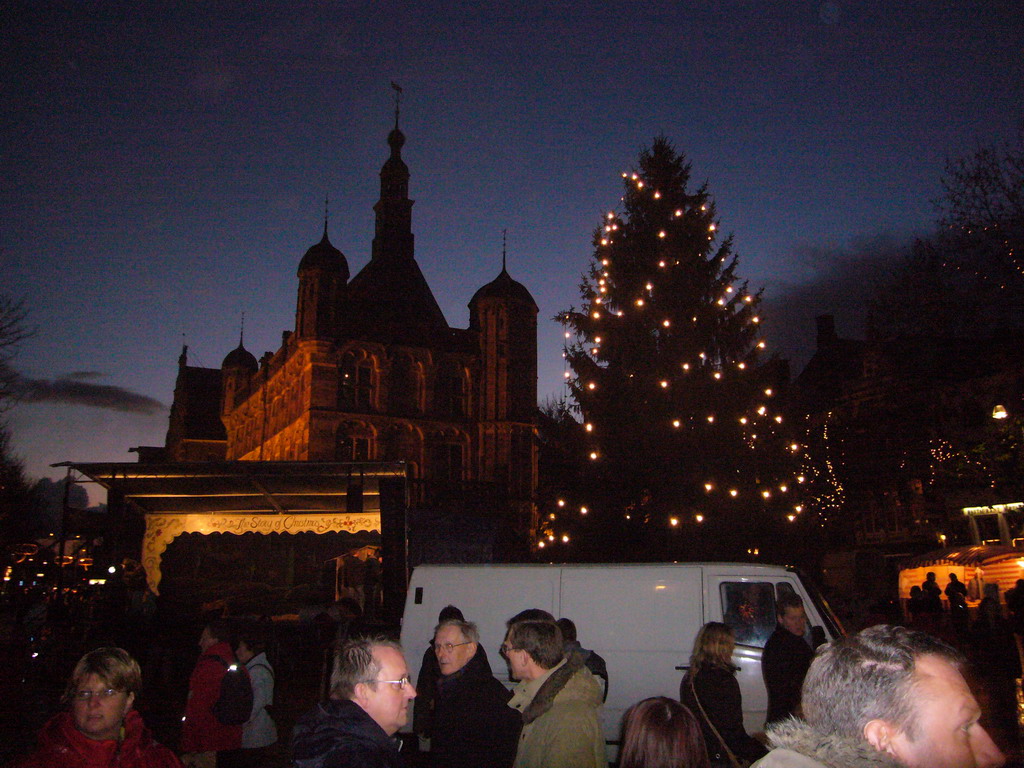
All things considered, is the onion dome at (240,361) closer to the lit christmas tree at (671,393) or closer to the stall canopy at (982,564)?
the lit christmas tree at (671,393)

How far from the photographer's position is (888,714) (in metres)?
2.06

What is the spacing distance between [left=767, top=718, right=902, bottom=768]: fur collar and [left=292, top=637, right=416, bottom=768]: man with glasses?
1449 millimetres

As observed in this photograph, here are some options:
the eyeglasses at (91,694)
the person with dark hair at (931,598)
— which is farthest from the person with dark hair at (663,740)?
the person with dark hair at (931,598)

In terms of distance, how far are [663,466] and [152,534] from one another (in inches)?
548

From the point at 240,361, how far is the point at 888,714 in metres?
56.8

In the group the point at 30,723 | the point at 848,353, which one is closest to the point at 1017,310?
the point at 30,723

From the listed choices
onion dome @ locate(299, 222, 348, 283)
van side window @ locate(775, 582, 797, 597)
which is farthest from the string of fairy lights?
onion dome @ locate(299, 222, 348, 283)

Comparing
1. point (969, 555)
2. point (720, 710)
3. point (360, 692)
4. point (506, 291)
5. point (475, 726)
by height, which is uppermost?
point (506, 291)

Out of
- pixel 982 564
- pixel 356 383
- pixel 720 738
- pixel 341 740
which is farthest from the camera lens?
pixel 356 383

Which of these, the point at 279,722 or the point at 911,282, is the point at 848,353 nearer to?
the point at 911,282

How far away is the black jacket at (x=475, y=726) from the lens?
3801 millimetres

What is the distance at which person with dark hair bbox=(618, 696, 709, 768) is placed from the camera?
296 cm

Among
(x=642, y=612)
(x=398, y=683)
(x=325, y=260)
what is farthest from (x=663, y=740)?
(x=325, y=260)

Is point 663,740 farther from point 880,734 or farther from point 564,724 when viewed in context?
point 880,734
